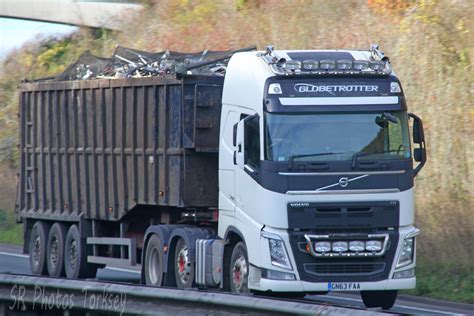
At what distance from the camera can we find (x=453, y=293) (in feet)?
59.3

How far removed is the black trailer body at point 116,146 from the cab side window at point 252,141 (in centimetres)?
169

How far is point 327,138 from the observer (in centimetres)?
1480

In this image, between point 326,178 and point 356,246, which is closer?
point 326,178

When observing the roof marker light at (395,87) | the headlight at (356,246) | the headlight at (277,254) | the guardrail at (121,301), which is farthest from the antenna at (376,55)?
the guardrail at (121,301)

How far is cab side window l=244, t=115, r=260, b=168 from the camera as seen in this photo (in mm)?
15000

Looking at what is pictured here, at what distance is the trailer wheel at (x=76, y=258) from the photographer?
66.9 ft

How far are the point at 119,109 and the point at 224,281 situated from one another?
4.11m

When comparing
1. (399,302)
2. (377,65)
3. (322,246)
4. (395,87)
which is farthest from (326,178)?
(399,302)

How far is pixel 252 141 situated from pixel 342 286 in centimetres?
217

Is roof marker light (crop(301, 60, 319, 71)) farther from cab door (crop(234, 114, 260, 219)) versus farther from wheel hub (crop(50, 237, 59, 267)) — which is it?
wheel hub (crop(50, 237, 59, 267))

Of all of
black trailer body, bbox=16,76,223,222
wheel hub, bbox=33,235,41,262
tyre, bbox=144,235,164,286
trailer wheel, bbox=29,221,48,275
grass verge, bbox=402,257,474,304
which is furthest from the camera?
wheel hub, bbox=33,235,41,262

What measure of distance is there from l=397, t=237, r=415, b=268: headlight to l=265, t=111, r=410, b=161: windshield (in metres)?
1.09

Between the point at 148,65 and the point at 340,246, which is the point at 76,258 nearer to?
the point at 148,65

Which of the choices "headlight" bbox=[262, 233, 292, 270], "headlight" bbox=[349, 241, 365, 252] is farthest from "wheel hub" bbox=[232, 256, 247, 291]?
"headlight" bbox=[349, 241, 365, 252]
